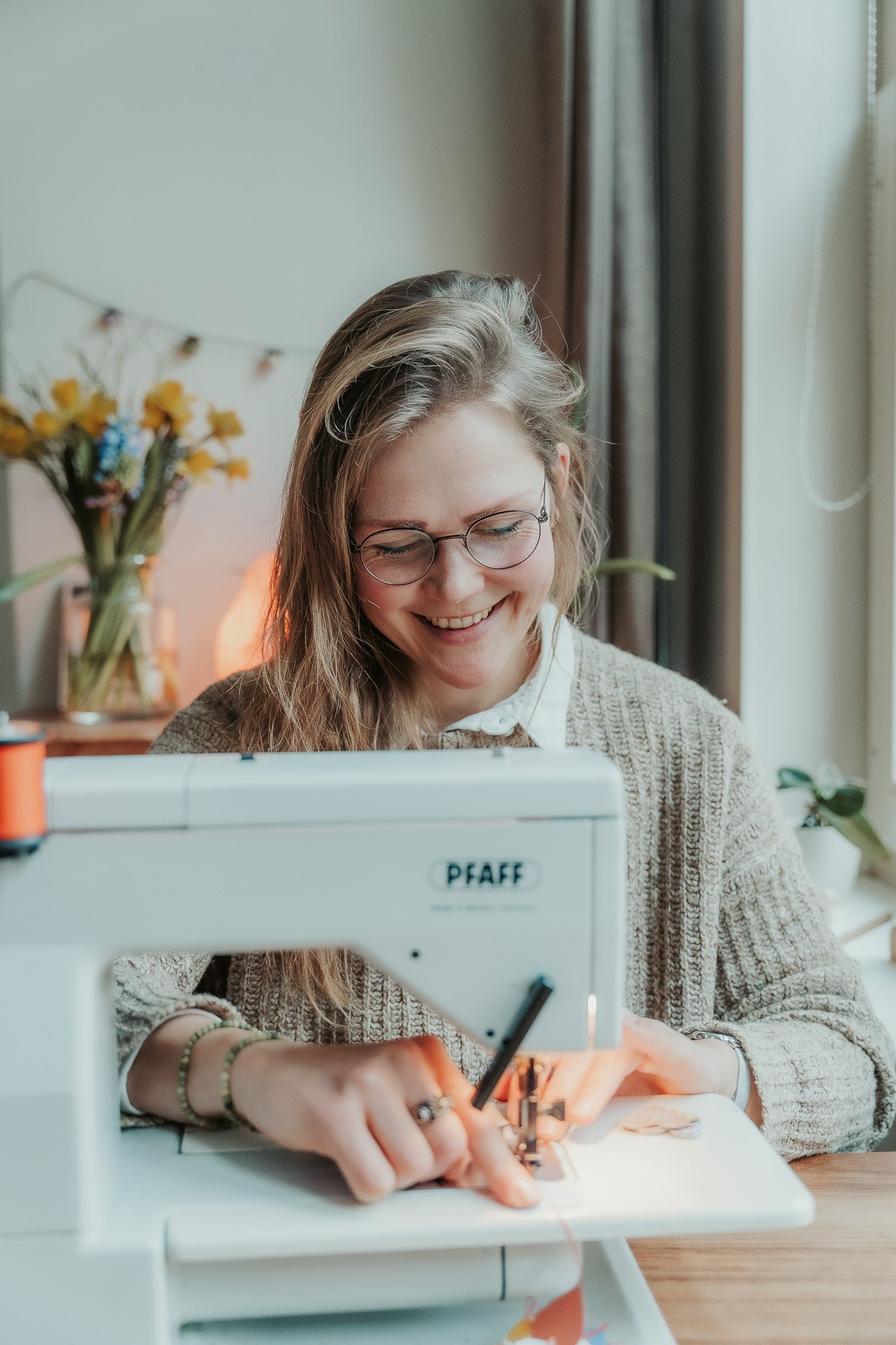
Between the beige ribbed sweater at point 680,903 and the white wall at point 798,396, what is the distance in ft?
1.99

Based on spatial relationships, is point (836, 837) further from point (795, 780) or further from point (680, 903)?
point (680, 903)

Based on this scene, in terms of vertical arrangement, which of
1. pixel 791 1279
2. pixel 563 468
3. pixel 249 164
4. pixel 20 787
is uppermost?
pixel 249 164

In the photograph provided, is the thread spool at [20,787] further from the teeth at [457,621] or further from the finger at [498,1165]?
the teeth at [457,621]

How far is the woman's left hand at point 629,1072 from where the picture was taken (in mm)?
761

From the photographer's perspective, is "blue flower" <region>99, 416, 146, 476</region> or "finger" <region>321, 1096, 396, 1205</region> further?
"blue flower" <region>99, 416, 146, 476</region>

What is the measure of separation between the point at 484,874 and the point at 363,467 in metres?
0.44

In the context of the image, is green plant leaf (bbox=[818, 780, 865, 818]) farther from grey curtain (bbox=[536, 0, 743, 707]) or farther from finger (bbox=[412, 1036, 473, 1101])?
finger (bbox=[412, 1036, 473, 1101])

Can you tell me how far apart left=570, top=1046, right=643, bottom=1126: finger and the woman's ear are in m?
0.57

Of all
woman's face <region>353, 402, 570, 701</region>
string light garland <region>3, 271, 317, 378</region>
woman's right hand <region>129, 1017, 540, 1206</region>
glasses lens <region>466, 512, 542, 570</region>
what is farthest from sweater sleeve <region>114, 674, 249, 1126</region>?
string light garland <region>3, 271, 317, 378</region>

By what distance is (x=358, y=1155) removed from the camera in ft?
2.22

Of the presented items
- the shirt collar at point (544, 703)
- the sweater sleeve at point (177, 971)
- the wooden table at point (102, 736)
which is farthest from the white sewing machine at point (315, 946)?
the wooden table at point (102, 736)

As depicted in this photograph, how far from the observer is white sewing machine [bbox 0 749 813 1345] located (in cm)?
65

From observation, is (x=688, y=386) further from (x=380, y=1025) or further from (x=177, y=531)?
(x=380, y=1025)

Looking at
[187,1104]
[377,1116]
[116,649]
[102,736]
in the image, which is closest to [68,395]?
[116,649]
